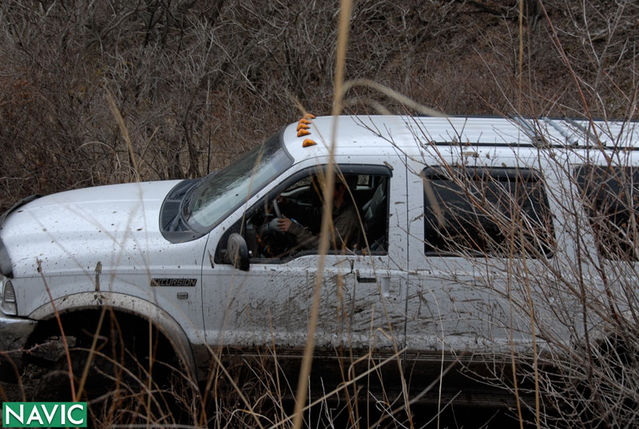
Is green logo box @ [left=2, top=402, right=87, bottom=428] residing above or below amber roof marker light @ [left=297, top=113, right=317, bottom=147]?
below

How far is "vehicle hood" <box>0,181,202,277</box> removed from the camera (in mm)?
3580

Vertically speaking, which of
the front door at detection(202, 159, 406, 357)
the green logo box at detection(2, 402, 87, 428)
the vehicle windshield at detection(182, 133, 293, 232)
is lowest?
the green logo box at detection(2, 402, 87, 428)

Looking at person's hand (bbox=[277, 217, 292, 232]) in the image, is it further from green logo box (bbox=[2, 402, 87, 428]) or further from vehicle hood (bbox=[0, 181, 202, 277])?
green logo box (bbox=[2, 402, 87, 428])

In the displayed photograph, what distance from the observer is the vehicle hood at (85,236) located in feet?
11.7

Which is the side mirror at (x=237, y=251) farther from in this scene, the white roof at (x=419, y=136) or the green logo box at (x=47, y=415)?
the green logo box at (x=47, y=415)

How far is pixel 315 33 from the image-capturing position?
9.42 m

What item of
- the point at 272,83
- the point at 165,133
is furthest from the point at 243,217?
the point at 272,83

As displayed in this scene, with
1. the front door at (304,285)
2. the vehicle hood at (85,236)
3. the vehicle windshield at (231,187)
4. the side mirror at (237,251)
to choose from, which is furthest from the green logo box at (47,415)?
the vehicle windshield at (231,187)

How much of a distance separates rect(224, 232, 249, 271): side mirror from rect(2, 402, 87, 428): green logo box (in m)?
1.03

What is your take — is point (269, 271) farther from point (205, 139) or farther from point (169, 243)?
point (205, 139)

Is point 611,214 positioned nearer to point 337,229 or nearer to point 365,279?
point 365,279

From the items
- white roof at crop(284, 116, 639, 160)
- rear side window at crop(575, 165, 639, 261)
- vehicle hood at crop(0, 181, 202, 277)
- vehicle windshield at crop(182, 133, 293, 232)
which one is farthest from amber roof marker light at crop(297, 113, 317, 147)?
rear side window at crop(575, 165, 639, 261)

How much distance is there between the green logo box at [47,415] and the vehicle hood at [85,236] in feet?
2.39

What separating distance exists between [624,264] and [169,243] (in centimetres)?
239
